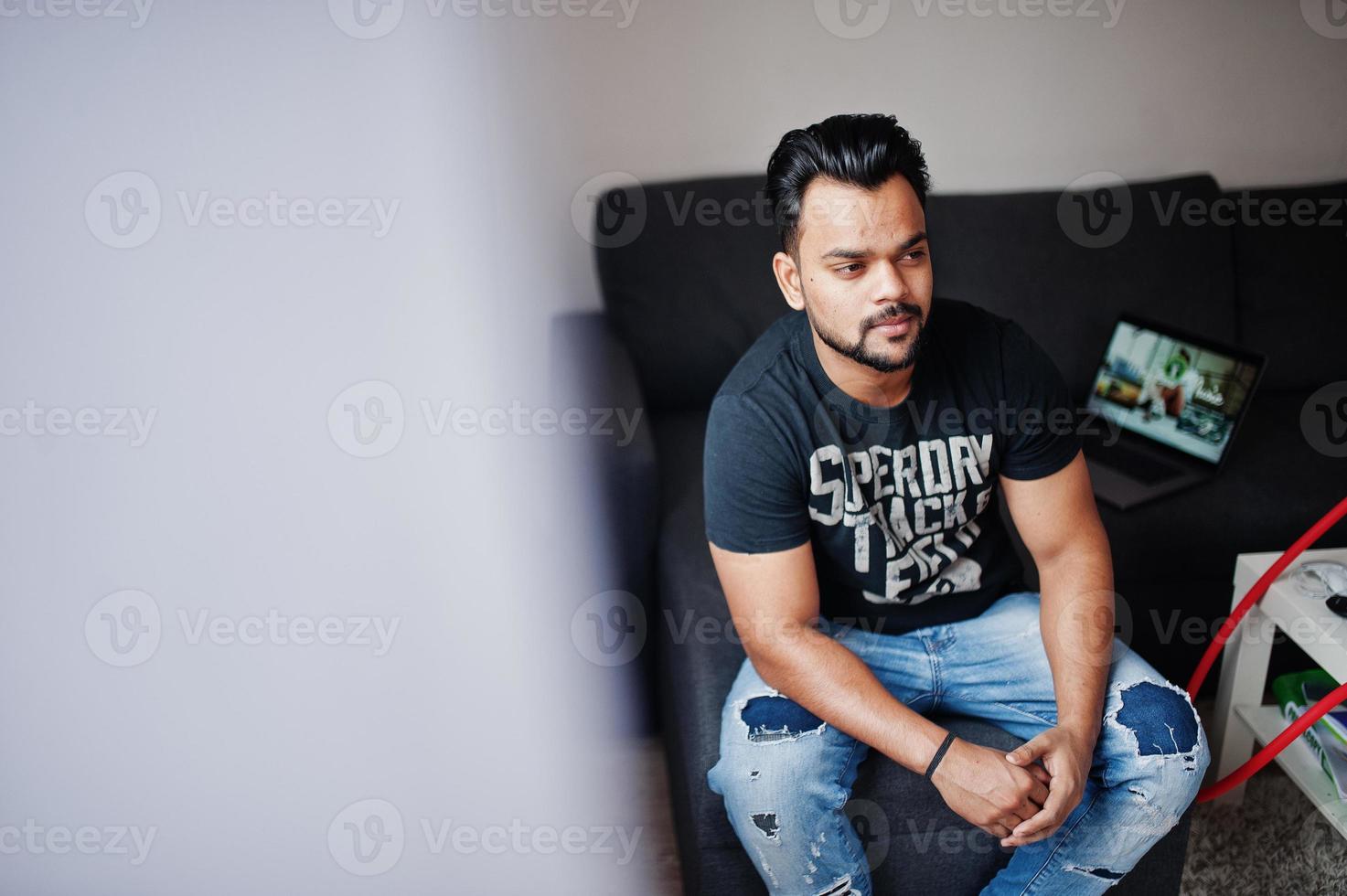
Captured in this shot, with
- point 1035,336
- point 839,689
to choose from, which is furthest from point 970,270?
point 839,689

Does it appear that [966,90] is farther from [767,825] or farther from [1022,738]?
[767,825]

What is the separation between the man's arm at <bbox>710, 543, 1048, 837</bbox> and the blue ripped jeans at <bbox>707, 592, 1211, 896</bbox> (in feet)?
0.14

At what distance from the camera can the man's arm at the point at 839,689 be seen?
119cm

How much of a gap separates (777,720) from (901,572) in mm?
262

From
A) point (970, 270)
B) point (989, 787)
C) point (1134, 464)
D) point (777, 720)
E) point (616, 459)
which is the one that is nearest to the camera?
point (989, 787)

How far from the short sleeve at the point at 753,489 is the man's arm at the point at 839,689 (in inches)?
0.9

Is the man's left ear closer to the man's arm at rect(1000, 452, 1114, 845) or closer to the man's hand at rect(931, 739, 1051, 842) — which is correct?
the man's arm at rect(1000, 452, 1114, 845)

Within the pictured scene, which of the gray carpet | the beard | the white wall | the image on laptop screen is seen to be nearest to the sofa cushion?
the white wall

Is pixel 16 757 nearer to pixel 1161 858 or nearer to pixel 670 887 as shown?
pixel 670 887

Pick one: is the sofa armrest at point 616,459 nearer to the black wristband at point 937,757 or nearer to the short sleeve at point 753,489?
the short sleeve at point 753,489

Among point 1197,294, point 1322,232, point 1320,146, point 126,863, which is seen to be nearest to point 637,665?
point 126,863

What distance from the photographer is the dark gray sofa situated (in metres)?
1.68

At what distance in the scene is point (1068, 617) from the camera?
1.34 m

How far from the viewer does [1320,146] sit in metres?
2.40
